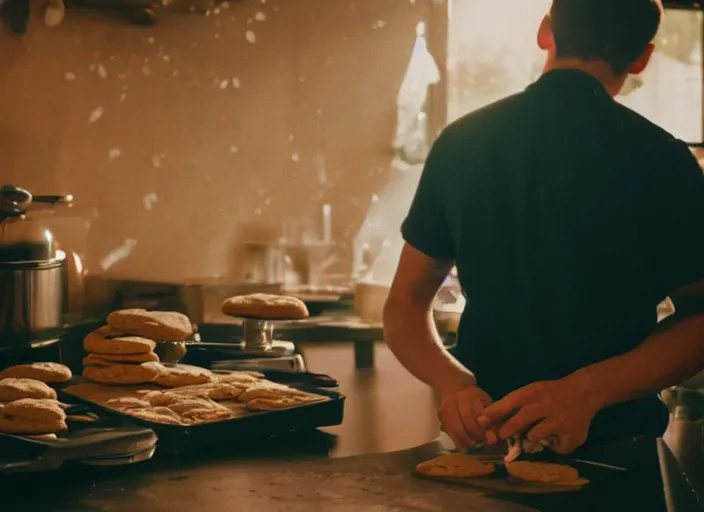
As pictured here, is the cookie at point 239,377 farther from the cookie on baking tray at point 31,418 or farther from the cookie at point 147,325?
Result: the cookie on baking tray at point 31,418

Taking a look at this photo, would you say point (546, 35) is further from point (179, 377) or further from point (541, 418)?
point (179, 377)

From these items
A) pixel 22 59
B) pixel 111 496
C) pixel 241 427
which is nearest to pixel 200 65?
pixel 22 59

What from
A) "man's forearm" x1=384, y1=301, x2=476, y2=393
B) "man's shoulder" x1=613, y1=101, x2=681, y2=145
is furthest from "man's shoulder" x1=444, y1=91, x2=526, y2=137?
"man's forearm" x1=384, y1=301, x2=476, y2=393

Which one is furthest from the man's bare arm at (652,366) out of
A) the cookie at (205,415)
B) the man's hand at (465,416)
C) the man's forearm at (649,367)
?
the cookie at (205,415)

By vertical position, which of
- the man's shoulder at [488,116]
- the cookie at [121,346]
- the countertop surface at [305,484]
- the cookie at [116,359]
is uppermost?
the man's shoulder at [488,116]

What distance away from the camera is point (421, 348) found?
1.21 m

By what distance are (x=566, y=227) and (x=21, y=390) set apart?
684 mm

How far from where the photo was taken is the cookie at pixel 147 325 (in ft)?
4.54

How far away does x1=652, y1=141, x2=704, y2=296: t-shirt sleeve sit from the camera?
1.08 m

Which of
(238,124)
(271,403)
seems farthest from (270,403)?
(238,124)

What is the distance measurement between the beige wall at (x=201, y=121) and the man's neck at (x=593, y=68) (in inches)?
41.5

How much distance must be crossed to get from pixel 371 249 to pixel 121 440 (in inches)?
50.9

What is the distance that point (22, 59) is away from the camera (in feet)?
6.53

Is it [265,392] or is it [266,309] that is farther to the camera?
[266,309]
